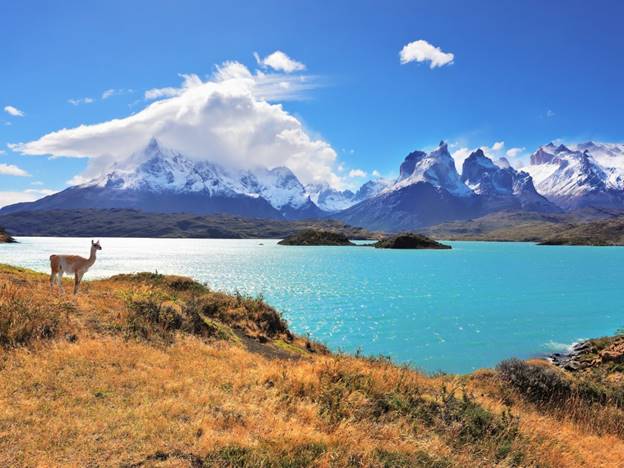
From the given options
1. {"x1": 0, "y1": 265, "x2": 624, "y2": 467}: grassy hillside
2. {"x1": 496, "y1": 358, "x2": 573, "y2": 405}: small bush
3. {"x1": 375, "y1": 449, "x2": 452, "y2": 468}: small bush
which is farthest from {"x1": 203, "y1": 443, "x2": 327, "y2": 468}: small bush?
{"x1": 496, "y1": 358, "x2": 573, "y2": 405}: small bush

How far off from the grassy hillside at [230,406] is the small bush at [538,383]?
6 cm

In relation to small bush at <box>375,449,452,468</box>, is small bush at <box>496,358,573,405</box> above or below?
below

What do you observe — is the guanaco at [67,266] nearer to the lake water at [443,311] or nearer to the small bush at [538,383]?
the lake water at [443,311]

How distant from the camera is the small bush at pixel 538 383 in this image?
18.2 metres

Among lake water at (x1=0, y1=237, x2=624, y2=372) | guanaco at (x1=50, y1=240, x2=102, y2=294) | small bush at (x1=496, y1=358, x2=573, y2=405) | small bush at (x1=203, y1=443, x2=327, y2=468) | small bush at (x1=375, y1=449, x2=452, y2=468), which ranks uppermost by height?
guanaco at (x1=50, y1=240, x2=102, y2=294)

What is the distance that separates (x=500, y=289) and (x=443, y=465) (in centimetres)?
7527

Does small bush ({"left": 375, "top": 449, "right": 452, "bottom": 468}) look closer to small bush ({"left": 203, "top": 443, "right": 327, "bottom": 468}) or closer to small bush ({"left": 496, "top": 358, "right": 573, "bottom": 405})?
small bush ({"left": 203, "top": 443, "right": 327, "bottom": 468})

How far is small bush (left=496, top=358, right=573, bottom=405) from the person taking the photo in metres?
18.2

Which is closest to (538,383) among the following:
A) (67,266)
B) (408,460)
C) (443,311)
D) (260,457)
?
(408,460)

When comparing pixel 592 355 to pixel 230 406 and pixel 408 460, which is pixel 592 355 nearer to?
pixel 408 460

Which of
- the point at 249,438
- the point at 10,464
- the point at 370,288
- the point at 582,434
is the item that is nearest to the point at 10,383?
the point at 10,464

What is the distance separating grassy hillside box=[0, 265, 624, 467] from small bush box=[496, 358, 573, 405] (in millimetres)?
56

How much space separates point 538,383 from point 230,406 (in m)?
14.2

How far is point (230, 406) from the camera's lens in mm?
10953
